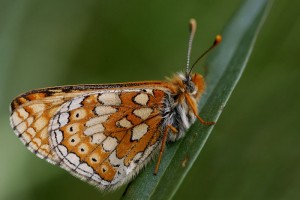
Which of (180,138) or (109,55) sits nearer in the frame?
(180,138)

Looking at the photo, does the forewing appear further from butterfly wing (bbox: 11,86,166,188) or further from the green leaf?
the green leaf

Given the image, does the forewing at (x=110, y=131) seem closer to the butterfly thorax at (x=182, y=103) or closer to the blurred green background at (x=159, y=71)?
the butterfly thorax at (x=182, y=103)

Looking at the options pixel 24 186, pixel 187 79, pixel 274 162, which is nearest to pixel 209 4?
pixel 187 79

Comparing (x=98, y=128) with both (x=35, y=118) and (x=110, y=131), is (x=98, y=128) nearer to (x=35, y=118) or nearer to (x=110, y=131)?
(x=110, y=131)

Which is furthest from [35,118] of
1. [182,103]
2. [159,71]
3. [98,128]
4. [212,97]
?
[159,71]

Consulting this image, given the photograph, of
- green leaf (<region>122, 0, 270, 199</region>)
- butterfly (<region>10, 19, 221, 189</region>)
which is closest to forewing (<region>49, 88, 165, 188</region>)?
butterfly (<region>10, 19, 221, 189</region>)

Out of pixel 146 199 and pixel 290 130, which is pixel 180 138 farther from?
pixel 290 130

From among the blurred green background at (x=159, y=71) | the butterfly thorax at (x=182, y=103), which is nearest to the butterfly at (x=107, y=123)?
the butterfly thorax at (x=182, y=103)
